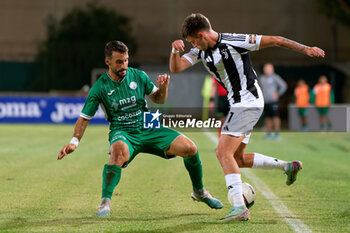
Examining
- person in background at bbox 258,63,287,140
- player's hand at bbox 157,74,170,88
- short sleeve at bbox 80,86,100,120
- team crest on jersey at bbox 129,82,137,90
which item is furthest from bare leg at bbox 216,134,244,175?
person in background at bbox 258,63,287,140

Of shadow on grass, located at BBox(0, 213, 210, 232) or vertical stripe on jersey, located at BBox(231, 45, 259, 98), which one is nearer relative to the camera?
shadow on grass, located at BBox(0, 213, 210, 232)

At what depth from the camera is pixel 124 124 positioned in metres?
6.68

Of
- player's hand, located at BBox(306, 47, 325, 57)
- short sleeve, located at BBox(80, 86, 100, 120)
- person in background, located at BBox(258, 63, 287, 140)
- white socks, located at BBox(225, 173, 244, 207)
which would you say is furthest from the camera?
person in background, located at BBox(258, 63, 287, 140)

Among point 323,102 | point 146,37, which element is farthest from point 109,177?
point 146,37

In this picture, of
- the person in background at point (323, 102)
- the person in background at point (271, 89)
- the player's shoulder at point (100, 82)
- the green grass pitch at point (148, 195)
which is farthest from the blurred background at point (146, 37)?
the player's shoulder at point (100, 82)

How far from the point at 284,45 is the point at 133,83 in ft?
5.59

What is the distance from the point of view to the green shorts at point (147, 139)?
21.6 ft

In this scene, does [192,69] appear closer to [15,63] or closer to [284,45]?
[15,63]

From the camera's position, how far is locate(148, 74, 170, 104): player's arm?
6.48 m

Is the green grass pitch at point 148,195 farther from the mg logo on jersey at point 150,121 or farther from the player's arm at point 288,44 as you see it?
the player's arm at point 288,44

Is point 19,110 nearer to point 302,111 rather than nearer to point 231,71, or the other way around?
point 302,111

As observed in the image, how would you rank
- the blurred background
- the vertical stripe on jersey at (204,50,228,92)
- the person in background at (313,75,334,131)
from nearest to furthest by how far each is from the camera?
the vertical stripe on jersey at (204,50,228,92) → the person in background at (313,75,334,131) → the blurred background

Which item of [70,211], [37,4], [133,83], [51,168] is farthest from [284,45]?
[37,4]

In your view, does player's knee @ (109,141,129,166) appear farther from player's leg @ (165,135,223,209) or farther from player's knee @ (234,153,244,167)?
player's knee @ (234,153,244,167)
